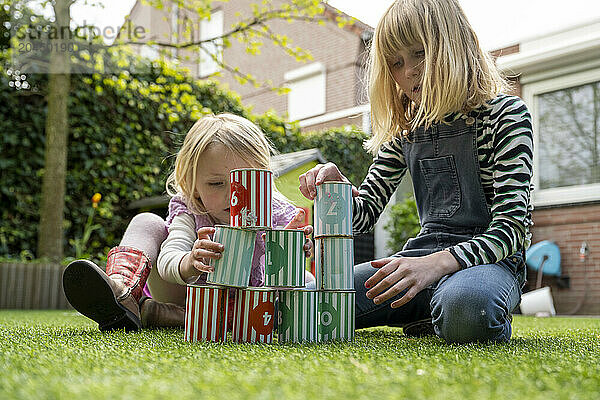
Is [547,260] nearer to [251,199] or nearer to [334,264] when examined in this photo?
[334,264]

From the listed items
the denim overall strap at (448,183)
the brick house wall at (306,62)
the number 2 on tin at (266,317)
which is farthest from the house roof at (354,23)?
the number 2 on tin at (266,317)

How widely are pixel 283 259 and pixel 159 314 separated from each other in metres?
0.71

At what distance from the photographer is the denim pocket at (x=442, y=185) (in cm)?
186

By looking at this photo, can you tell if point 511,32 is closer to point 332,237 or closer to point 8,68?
point 8,68

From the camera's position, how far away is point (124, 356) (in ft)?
3.60

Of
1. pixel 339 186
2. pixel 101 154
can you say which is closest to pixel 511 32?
pixel 101 154

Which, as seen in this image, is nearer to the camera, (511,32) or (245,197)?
(245,197)

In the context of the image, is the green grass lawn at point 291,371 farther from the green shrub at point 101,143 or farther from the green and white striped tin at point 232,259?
the green shrub at point 101,143

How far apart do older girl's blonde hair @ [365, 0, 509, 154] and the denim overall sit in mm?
104

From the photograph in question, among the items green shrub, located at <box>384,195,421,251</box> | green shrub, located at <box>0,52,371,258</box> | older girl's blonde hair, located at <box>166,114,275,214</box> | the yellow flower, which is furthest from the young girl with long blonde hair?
green shrub, located at <box>384,195,421,251</box>

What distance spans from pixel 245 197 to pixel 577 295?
5.45m

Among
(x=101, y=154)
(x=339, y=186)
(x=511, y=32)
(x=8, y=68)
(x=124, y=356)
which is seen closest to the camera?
(x=124, y=356)

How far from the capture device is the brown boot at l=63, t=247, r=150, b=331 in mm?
1666

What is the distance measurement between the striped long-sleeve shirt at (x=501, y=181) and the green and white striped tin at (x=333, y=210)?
0.97ft
